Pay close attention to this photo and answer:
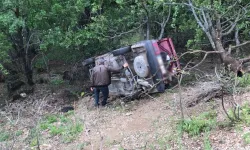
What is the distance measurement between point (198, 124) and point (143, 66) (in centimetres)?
332

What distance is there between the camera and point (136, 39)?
45.6 ft

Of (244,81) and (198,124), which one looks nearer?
(198,124)

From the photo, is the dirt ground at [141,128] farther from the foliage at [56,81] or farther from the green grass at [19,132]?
the foliage at [56,81]

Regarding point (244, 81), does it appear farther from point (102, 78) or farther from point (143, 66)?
point (102, 78)

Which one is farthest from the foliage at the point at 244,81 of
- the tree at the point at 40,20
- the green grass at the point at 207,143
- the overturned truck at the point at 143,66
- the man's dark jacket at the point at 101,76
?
the tree at the point at 40,20

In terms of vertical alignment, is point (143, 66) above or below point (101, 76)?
above

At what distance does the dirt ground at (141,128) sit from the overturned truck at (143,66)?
0.40 metres

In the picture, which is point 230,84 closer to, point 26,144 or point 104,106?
point 104,106

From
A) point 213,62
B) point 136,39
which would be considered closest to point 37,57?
point 136,39

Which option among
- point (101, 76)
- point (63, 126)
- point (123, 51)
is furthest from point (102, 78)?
point (63, 126)

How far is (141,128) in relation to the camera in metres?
7.52

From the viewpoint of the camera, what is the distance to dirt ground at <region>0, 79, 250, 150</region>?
19.4 ft

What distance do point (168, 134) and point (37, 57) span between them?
8.45 meters

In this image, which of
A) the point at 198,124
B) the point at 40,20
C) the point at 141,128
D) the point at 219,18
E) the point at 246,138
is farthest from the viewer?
the point at 40,20
